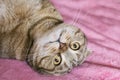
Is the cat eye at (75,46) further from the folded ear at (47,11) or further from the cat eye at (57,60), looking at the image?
the folded ear at (47,11)

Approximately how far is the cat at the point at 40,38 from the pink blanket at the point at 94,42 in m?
0.03

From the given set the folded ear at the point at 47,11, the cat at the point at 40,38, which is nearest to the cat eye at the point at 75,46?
the cat at the point at 40,38

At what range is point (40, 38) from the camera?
109 cm

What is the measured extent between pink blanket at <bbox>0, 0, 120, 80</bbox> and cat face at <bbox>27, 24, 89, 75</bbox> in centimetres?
3

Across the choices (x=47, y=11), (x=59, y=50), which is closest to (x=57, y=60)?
(x=59, y=50)

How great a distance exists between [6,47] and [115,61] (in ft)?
1.39

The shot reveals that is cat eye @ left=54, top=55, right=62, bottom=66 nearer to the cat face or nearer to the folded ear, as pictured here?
the cat face

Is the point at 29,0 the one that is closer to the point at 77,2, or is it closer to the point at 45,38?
the point at 45,38

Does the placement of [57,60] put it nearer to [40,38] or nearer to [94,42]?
[40,38]

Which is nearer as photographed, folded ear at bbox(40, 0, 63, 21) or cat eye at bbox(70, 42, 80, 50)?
cat eye at bbox(70, 42, 80, 50)

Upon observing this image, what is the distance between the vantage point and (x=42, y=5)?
4.00 ft

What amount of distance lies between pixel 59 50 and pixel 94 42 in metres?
0.24

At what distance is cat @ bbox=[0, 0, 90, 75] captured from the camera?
1045 millimetres

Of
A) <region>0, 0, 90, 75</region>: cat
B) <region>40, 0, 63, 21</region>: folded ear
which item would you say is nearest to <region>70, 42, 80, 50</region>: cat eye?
<region>0, 0, 90, 75</region>: cat
